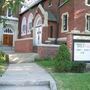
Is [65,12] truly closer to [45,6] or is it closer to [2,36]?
[45,6]

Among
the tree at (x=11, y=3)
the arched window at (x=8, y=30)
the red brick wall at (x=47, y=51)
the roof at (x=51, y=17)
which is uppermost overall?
the roof at (x=51, y=17)

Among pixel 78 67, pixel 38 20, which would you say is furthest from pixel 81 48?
pixel 38 20

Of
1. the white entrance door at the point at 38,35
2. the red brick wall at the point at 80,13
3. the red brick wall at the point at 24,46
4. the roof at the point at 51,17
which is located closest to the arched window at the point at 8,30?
the red brick wall at the point at 24,46

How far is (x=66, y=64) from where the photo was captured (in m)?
16.5

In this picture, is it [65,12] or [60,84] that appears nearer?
[60,84]

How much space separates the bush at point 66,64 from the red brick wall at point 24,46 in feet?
53.8

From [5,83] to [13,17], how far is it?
39362 millimetres

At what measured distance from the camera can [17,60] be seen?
84.8 ft

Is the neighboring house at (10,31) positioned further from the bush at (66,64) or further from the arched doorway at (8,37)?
the bush at (66,64)

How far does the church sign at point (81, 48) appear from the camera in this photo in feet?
56.3

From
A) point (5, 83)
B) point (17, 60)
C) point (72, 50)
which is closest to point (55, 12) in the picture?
point (17, 60)

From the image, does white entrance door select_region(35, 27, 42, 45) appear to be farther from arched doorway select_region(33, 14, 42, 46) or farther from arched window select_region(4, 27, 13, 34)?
arched window select_region(4, 27, 13, 34)

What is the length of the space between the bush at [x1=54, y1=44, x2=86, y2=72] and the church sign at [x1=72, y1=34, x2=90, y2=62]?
52 cm

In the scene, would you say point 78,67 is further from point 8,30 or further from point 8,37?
point 8,30
